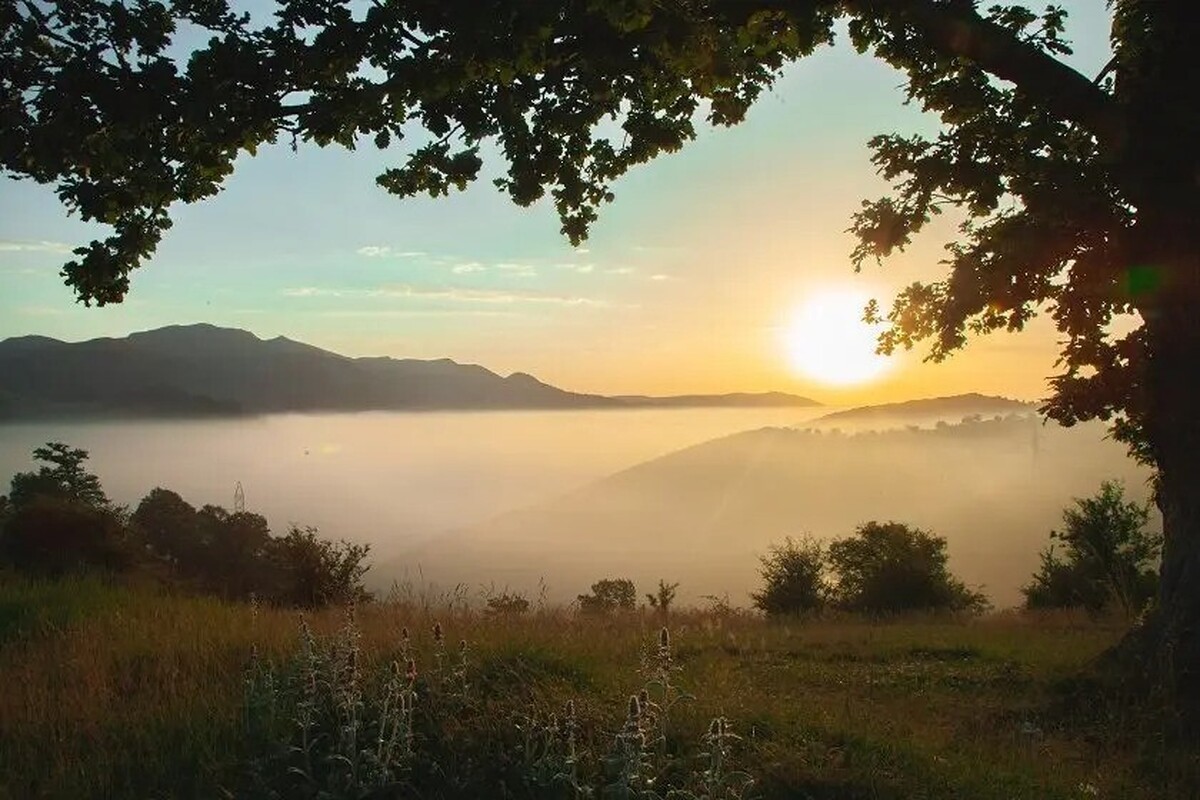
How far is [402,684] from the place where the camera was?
18.9 feet

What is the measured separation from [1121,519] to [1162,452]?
23601 millimetres

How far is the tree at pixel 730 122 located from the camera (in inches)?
277

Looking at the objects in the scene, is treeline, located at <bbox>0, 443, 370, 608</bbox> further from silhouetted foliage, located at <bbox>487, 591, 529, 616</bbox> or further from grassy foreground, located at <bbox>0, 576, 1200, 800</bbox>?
grassy foreground, located at <bbox>0, 576, 1200, 800</bbox>

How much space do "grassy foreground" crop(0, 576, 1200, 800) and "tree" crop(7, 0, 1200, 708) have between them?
2488mm

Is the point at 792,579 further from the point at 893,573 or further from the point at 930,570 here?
the point at 930,570

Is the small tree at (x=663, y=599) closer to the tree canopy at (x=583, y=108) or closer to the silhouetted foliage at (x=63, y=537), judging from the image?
the tree canopy at (x=583, y=108)

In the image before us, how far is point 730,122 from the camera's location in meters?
10.3

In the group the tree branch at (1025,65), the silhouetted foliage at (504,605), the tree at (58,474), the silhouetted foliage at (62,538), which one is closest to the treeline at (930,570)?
the silhouetted foliage at (504,605)

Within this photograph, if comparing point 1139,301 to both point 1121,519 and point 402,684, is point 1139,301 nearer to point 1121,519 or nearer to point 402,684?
point 402,684

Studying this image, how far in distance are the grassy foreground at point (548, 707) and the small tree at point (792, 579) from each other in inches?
747

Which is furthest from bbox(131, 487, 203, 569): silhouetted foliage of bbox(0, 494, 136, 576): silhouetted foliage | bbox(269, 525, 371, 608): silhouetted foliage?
bbox(269, 525, 371, 608): silhouetted foliage

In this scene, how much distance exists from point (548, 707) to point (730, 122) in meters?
7.10

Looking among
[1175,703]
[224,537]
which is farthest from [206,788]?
[224,537]

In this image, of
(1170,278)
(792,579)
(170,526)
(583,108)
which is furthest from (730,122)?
(170,526)
